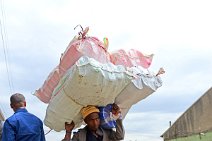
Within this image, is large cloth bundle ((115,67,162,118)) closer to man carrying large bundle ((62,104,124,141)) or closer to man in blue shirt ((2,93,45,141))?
man carrying large bundle ((62,104,124,141))

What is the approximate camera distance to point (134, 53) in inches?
166

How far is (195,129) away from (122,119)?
995 cm

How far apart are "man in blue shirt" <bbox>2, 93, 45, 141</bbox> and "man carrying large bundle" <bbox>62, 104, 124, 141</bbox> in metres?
0.39

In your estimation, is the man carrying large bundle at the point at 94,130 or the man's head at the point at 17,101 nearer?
the man carrying large bundle at the point at 94,130

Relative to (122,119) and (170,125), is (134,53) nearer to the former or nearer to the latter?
(122,119)

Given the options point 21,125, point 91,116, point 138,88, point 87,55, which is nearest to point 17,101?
point 21,125

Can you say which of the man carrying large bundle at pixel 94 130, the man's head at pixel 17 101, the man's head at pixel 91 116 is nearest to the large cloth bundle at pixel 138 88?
the man carrying large bundle at pixel 94 130

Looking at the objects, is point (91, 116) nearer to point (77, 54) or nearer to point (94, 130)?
point (94, 130)

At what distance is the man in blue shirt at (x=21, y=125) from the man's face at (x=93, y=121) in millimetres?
575

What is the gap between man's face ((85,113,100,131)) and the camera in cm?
395

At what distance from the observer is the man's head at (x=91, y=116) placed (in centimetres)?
393

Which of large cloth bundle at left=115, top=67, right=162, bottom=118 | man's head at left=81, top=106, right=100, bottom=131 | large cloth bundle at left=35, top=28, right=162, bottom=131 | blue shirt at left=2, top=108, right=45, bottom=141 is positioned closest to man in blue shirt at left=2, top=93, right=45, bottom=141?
blue shirt at left=2, top=108, right=45, bottom=141

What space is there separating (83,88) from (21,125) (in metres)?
0.90

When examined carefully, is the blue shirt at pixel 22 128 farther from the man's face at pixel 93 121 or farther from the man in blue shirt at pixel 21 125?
the man's face at pixel 93 121
